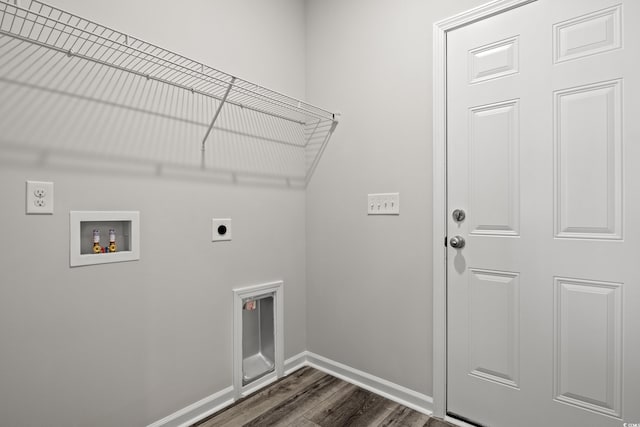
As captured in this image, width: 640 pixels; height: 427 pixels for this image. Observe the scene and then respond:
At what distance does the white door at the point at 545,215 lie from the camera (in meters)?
1.23

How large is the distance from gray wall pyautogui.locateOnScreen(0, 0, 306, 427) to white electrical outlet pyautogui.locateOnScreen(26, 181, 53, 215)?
2cm

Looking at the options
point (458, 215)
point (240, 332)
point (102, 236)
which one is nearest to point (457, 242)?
point (458, 215)

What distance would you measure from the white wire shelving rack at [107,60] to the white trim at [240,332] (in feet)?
2.70

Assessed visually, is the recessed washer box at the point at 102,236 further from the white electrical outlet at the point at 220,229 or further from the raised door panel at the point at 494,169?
the raised door panel at the point at 494,169

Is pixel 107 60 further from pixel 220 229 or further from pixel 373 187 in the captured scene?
pixel 373 187

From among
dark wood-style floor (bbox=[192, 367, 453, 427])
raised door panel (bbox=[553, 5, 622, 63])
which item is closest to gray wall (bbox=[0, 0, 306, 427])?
dark wood-style floor (bbox=[192, 367, 453, 427])

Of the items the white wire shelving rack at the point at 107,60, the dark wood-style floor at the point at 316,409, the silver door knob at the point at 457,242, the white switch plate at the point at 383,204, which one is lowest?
the dark wood-style floor at the point at 316,409

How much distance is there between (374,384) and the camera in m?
1.91

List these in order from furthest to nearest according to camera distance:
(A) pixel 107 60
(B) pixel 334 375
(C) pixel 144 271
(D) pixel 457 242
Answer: (B) pixel 334 375 < (D) pixel 457 242 < (C) pixel 144 271 < (A) pixel 107 60

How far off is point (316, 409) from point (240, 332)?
0.57m

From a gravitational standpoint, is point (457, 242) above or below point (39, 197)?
below

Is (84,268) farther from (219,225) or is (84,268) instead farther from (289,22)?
(289,22)

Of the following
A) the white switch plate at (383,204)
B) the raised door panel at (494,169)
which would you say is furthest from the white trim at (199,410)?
the raised door panel at (494,169)

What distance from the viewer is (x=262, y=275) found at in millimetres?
1981
